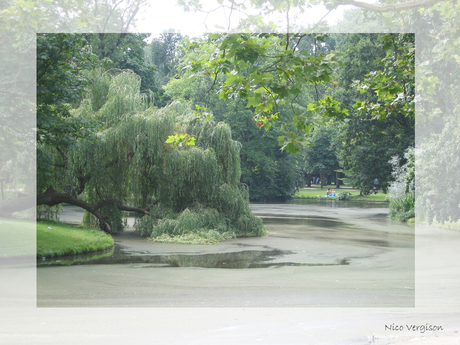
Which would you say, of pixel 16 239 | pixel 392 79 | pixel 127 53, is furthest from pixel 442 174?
pixel 127 53

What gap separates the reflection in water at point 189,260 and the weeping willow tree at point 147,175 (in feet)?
10.0

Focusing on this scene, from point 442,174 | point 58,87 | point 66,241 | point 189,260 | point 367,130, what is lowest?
point 189,260

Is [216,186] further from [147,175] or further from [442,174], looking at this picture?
[442,174]

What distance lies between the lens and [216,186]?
19500 mm

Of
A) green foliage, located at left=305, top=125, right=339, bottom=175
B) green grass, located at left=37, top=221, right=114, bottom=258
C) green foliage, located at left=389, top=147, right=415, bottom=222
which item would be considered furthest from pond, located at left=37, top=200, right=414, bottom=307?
green foliage, located at left=305, top=125, right=339, bottom=175

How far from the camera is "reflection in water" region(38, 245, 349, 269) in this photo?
1286 centimetres

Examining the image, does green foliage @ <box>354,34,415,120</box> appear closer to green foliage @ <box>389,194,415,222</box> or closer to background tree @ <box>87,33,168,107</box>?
green foliage @ <box>389,194,415,222</box>

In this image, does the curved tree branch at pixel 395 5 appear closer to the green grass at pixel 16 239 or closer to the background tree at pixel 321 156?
the green grass at pixel 16 239

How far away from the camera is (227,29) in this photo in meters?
6.29

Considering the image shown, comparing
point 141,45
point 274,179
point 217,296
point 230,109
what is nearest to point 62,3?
point 217,296

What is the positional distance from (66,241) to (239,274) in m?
6.50

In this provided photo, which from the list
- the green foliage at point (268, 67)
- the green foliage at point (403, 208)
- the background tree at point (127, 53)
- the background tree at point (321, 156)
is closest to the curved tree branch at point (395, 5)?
the green foliage at point (268, 67)

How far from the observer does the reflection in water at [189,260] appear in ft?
42.2

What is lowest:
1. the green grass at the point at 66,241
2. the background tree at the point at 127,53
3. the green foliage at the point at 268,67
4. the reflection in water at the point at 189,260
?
the reflection in water at the point at 189,260
